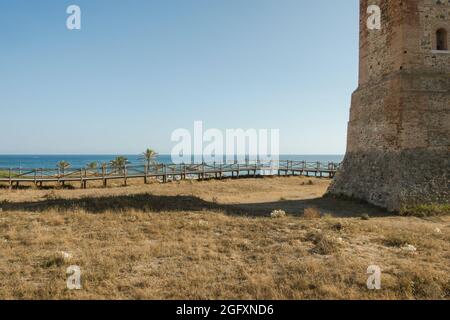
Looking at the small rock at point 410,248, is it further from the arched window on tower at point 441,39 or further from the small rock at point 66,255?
the arched window on tower at point 441,39

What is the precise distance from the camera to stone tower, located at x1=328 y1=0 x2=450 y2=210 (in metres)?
13.7

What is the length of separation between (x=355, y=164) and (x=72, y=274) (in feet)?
49.1

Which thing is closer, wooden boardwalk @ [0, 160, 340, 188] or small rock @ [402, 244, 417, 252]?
small rock @ [402, 244, 417, 252]

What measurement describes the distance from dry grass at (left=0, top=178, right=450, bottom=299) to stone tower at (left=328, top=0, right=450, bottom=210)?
1.85 m

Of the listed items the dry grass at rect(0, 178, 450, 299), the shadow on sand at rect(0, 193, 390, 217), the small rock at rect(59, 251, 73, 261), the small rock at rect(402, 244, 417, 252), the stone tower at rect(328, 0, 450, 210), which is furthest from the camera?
the stone tower at rect(328, 0, 450, 210)

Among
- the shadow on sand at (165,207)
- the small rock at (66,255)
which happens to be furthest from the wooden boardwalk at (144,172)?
the small rock at (66,255)

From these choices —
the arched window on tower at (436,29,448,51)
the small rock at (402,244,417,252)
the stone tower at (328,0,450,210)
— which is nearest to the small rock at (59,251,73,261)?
the small rock at (402,244,417,252)

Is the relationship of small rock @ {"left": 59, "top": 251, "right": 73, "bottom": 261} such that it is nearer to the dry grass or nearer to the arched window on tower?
the dry grass

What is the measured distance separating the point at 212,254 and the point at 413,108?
37.5 ft

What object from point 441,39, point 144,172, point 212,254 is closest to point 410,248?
point 212,254

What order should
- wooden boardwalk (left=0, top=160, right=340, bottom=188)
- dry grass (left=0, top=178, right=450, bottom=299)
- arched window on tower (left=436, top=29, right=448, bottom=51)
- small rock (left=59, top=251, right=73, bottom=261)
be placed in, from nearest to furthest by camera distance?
1. dry grass (left=0, top=178, right=450, bottom=299)
2. small rock (left=59, top=251, right=73, bottom=261)
3. arched window on tower (left=436, top=29, right=448, bottom=51)
4. wooden boardwalk (left=0, top=160, right=340, bottom=188)
